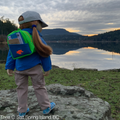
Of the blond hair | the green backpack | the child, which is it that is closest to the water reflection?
the child

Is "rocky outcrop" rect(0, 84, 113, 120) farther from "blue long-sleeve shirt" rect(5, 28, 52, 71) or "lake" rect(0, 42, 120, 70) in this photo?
"lake" rect(0, 42, 120, 70)

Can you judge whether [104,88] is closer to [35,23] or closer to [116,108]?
[116,108]

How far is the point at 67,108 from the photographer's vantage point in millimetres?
3896

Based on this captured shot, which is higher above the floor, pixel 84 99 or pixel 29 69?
pixel 29 69

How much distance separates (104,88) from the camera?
25.8 feet

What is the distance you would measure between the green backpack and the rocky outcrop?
5.65ft

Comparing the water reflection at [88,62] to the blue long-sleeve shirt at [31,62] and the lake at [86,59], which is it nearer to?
the lake at [86,59]

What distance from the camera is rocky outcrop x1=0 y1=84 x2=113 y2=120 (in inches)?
137

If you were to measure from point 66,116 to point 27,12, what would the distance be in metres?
2.90

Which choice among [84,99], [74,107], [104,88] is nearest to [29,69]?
[74,107]

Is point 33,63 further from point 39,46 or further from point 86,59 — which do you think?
point 86,59

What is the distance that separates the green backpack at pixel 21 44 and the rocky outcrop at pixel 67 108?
172cm

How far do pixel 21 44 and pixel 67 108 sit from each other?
2289mm

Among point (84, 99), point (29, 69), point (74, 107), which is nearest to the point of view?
point (29, 69)
